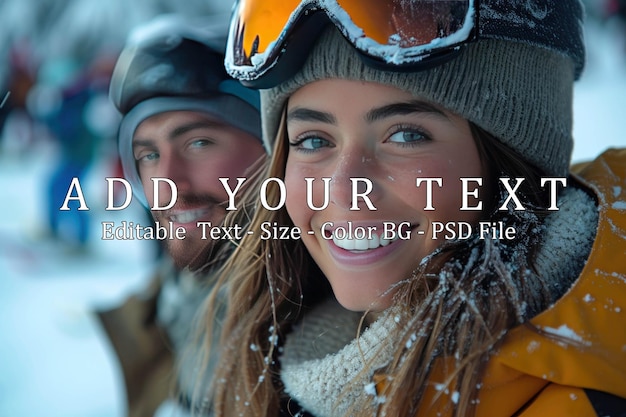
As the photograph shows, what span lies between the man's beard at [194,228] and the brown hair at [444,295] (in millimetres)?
42

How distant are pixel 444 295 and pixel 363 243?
16 cm

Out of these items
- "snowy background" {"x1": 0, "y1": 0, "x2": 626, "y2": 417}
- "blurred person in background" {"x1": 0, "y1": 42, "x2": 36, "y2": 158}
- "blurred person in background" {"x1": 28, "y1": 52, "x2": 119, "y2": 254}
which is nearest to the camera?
"snowy background" {"x1": 0, "y1": 0, "x2": 626, "y2": 417}

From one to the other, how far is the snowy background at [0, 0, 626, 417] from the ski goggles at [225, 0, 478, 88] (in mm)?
485

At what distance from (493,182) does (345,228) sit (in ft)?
0.94

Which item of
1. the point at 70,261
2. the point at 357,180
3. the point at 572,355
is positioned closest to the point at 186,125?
the point at 357,180

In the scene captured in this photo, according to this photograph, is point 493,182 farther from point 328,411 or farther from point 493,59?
point 328,411

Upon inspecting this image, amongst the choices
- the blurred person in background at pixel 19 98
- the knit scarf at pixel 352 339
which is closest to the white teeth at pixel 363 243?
the knit scarf at pixel 352 339

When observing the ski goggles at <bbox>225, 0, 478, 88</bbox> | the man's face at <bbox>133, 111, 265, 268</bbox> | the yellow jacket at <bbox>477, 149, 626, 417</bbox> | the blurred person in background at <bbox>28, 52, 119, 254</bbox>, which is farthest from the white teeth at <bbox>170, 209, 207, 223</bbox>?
the blurred person in background at <bbox>28, 52, 119, 254</bbox>

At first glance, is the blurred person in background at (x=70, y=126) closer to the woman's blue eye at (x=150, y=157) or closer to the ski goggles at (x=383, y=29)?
the woman's blue eye at (x=150, y=157)

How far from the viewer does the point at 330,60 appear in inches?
41.9

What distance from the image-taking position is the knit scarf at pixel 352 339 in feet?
3.54

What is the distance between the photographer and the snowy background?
2285 millimetres

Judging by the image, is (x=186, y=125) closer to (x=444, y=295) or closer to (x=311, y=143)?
(x=311, y=143)

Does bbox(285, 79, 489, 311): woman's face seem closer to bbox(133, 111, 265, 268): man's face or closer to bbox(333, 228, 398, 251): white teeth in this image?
bbox(333, 228, 398, 251): white teeth
